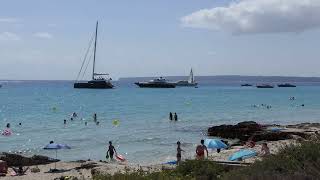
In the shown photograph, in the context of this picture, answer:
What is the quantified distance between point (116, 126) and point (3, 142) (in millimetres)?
15397

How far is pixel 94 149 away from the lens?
123 feet

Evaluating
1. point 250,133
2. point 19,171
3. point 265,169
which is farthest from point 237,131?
point 265,169

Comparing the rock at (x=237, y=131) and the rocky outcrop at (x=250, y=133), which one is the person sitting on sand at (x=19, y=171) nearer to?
the rocky outcrop at (x=250, y=133)

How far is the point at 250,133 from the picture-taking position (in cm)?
4138

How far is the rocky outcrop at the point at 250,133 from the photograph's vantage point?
38.2m

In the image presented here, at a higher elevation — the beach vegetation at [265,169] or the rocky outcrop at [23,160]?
the beach vegetation at [265,169]

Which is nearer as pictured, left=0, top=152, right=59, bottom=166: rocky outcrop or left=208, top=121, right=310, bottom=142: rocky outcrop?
left=0, top=152, right=59, bottom=166: rocky outcrop

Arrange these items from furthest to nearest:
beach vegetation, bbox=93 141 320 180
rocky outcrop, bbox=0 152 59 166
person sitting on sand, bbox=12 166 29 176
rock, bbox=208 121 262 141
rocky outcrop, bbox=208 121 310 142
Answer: rock, bbox=208 121 262 141
rocky outcrop, bbox=208 121 310 142
rocky outcrop, bbox=0 152 59 166
person sitting on sand, bbox=12 166 29 176
beach vegetation, bbox=93 141 320 180

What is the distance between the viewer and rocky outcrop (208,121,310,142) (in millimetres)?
38219

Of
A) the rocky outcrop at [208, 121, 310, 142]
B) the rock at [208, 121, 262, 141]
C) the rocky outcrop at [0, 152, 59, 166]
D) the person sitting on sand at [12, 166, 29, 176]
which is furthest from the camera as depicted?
the rock at [208, 121, 262, 141]

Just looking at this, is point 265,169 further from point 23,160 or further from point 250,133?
point 250,133

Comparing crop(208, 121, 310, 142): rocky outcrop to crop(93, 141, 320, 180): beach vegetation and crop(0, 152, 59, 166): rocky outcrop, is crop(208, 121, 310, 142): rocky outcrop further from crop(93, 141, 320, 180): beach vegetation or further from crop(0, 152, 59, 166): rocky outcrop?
crop(93, 141, 320, 180): beach vegetation

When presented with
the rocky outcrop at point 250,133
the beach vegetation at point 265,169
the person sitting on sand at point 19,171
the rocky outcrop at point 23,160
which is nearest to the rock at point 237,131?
the rocky outcrop at point 250,133

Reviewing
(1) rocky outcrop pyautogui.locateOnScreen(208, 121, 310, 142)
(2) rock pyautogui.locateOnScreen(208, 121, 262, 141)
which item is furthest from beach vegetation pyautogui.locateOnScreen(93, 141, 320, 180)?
(2) rock pyautogui.locateOnScreen(208, 121, 262, 141)
